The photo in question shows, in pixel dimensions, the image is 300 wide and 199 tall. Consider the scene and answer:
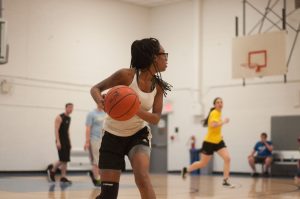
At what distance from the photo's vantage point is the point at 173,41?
2114 centimetres

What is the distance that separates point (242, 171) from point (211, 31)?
5617mm

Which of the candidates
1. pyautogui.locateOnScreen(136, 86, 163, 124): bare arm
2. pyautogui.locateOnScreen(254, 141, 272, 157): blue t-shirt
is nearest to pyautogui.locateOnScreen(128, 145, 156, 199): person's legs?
pyautogui.locateOnScreen(136, 86, 163, 124): bare arm

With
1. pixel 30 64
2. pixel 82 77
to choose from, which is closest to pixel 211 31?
pixel 82 77

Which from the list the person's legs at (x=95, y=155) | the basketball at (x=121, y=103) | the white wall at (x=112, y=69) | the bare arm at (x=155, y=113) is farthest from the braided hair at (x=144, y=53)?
the white wall at (x=112, y=69)

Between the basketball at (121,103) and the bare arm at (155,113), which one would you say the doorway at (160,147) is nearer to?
the bare arm at (155,113)

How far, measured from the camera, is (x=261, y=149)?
57.3 feet

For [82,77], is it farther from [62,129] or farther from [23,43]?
[62,129]

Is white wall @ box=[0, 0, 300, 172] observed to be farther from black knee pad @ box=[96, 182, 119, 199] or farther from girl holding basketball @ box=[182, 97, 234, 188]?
black knee pad @ box=[96, 182, 119, 199]

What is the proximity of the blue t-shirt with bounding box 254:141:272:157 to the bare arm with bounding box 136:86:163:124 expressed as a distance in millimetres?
13276

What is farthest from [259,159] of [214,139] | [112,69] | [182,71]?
[112,69]

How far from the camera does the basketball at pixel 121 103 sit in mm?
4105

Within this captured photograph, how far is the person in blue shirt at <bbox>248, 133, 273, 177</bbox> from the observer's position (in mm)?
17156

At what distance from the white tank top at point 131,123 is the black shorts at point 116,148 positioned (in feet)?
0.13

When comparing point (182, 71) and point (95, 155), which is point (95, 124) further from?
point (182, 71)
